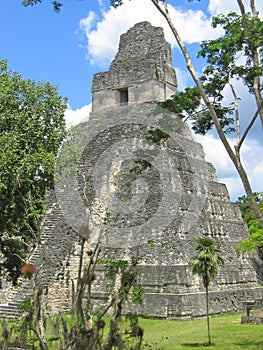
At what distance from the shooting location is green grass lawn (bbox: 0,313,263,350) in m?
A: 9.16

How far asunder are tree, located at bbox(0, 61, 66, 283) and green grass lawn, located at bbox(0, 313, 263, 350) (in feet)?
11.2

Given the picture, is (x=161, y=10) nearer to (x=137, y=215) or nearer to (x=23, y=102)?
(x=23, y=102)

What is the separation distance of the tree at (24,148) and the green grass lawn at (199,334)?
340 cm

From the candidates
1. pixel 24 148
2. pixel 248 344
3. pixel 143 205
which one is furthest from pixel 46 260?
pixel 248 344

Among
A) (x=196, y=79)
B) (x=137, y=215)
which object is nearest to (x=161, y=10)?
(x=196, y=79)

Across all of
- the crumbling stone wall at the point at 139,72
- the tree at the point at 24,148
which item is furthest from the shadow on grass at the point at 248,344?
the crumbling stone wall at the point at 139,72

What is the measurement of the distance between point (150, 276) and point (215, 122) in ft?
20.0

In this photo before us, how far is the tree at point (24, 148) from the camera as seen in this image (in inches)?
353

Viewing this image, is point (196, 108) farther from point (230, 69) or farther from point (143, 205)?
point (143, 205)

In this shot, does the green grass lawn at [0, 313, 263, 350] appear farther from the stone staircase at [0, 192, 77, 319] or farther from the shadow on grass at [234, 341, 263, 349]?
Result: the stone staircase at [0, 192, 77, 319]

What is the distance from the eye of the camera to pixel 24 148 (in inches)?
372

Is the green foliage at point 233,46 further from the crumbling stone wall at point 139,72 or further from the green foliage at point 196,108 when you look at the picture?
the crumbling stone wall at point 139,72

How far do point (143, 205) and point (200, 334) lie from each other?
500 cm

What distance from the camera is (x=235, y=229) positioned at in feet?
56.5
